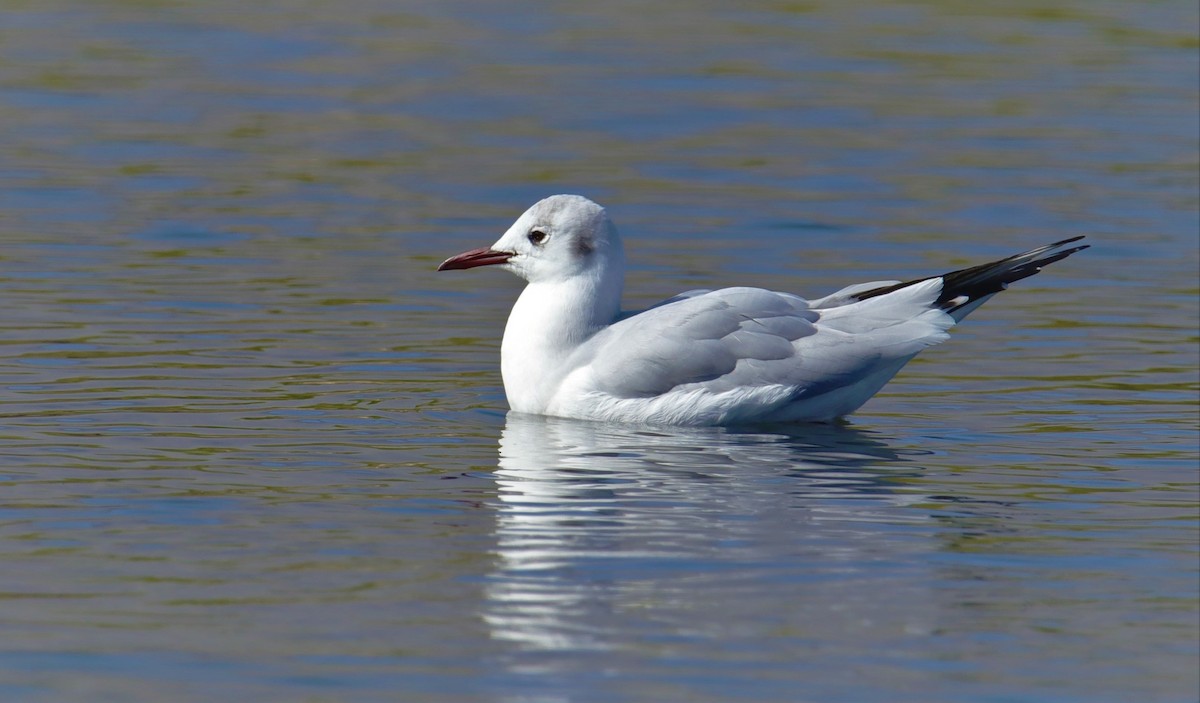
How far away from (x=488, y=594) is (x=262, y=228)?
23.5ft

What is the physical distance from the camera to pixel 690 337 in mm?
8859

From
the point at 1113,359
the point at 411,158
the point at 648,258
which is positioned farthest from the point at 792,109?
the point at 1113,359

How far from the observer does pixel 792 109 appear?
56.4 feet

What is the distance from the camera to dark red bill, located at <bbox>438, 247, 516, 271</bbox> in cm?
909

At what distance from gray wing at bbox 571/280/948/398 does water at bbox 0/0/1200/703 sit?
0.84 feet

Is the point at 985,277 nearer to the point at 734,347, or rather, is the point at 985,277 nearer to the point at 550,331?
the point at 734,347

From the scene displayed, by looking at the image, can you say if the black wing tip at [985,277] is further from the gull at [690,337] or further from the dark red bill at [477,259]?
the dark red bill at [477,259]

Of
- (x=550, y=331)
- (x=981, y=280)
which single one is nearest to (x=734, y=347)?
(x=550, y=331)

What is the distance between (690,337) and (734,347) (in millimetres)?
200

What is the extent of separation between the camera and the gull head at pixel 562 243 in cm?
916

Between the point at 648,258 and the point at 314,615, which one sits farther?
the point at 648,258

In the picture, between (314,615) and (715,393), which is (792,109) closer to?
(715,393)

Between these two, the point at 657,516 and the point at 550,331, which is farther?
the point at 550,331

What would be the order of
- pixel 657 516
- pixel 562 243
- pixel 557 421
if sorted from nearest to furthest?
pixel 657 516
pixel 557 421
pixel 562 243
